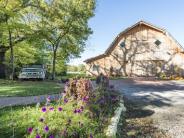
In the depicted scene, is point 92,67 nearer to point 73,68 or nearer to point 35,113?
point 73,68

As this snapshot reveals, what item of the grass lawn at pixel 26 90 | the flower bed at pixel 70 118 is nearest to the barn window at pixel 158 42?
the grass lawn at pixel 26 90

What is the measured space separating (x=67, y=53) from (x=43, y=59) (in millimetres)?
5601

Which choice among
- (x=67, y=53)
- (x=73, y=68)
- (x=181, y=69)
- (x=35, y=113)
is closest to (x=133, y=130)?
(x=35, y=113)

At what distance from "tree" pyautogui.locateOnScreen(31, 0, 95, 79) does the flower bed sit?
23.3m

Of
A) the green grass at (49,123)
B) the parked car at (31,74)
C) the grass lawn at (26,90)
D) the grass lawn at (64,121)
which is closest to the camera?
the grass lawn at (64,121)

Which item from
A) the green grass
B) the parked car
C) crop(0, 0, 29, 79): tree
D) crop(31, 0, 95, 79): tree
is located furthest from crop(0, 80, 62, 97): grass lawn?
crop(31, 0, 95, 79): tree

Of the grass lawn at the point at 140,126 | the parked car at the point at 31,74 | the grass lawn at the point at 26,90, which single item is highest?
the parked car at the point at 31,74

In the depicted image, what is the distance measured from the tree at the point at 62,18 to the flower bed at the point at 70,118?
2335 cm

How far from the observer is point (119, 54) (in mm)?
42688

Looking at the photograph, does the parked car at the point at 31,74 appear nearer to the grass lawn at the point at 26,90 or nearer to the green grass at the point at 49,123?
the grass lawn at the point at 26,90

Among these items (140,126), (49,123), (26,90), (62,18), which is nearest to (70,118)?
(49,123)

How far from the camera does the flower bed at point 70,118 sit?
6.43 metres

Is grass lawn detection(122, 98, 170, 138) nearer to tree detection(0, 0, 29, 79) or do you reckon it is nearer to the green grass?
the green grass

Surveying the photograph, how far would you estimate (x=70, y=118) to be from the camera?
738cm
